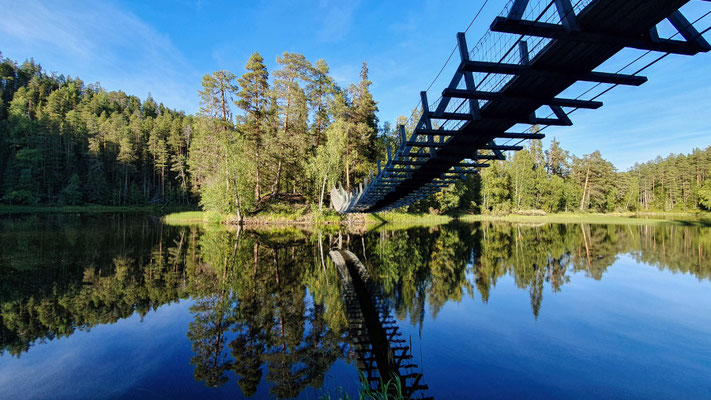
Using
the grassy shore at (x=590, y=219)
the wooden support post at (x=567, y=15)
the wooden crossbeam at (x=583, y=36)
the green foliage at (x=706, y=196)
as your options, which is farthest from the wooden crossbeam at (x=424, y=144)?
the green foliage at (x=706, y=196)

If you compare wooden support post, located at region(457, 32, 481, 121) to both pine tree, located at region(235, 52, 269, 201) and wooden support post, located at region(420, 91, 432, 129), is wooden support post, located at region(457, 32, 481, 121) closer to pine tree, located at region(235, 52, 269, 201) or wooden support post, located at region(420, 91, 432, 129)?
wooden support post, located at region(420, 91, 432, 129)

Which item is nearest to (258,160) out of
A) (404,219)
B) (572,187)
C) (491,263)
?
(404,219)

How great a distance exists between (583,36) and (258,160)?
2537cm

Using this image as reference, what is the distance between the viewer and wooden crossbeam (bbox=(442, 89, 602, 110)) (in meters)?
4.27

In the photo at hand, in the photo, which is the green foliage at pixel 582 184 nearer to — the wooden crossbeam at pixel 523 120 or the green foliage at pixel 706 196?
the green foliage at pixel 706 196

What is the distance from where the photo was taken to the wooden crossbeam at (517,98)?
427 cm

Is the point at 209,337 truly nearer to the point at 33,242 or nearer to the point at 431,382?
the point at 431,382

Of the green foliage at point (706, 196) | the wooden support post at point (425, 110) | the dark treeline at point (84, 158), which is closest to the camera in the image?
the wooden support post at point (425, 110)

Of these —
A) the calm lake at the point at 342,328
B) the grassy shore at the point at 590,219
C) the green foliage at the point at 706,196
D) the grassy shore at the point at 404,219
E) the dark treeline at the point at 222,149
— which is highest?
the dark treeline at the point at 222,149

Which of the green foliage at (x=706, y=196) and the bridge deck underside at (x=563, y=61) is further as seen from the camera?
the green foliage at (x=706, y=196)

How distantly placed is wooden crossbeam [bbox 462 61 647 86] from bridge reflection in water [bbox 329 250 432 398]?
3.66 meters

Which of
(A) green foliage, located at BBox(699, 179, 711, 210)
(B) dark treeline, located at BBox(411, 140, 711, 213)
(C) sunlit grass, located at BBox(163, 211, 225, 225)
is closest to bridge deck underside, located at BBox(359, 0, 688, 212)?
(C) sunlit grass, located at BBox(163, 211, 225, 225)

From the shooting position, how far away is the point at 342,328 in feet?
17.6

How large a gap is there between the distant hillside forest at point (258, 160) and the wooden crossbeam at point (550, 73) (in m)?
20.3
